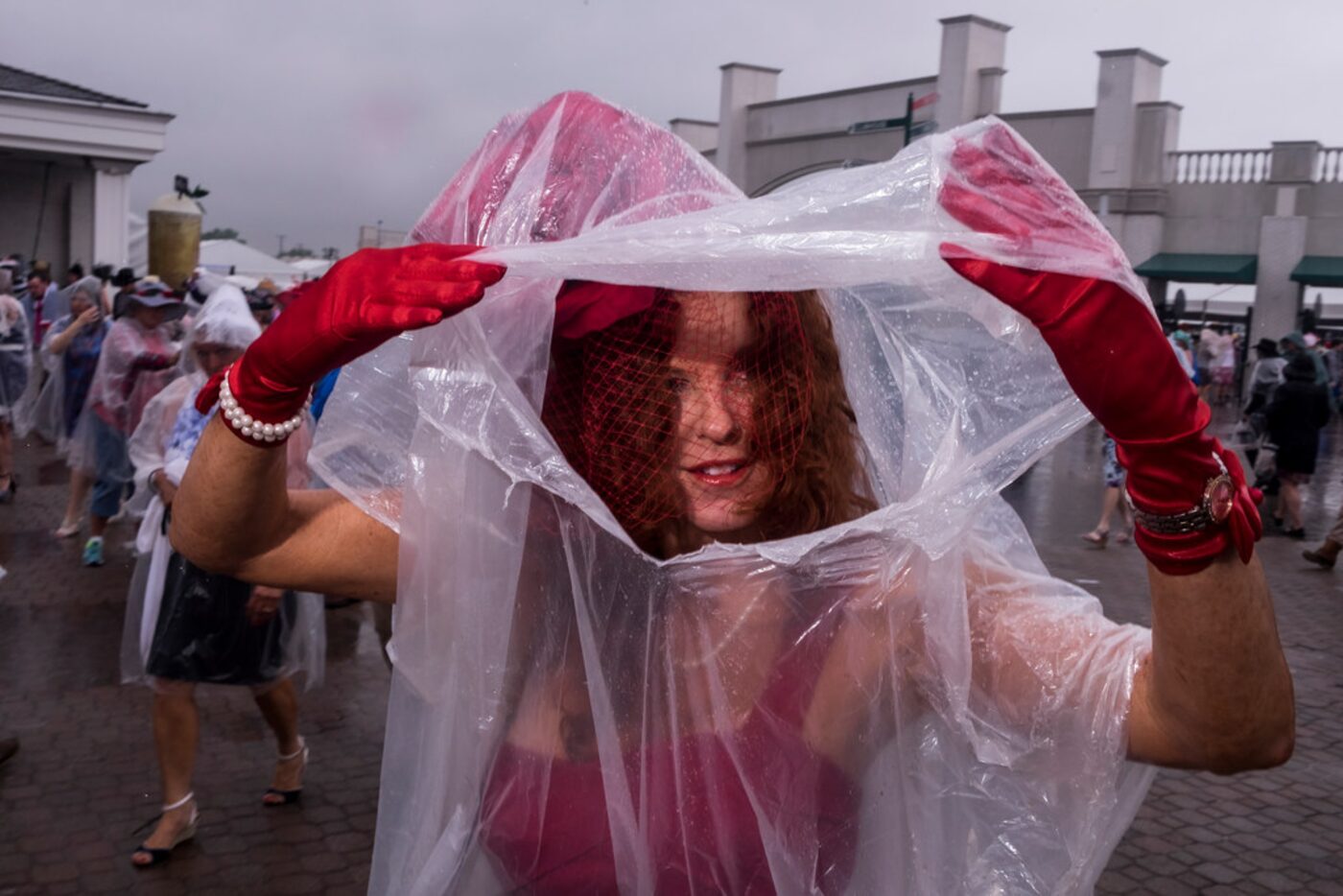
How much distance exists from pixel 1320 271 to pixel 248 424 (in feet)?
81.3

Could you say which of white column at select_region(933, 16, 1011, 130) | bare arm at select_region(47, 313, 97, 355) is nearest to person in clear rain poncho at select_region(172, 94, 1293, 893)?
bare arm at select_region(47, 313, 97, 355)

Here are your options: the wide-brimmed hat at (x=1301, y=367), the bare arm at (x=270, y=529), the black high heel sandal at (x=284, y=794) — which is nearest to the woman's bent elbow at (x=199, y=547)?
the bare arm at (x=270, y=529)

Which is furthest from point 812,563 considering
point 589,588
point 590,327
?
point 590,327

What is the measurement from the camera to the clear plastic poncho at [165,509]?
13.1ft

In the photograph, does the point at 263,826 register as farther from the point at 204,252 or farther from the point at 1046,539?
the point at 204,252

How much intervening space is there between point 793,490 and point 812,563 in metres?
0.15

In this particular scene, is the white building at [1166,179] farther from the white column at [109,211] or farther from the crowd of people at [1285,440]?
the white column at [109,211]

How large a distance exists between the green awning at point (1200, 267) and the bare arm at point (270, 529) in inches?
912

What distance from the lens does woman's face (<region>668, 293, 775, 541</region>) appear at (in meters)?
1.62

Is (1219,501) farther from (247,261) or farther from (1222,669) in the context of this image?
(247,261)

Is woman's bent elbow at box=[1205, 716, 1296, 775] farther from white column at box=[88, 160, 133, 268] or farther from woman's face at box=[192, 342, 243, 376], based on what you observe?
white column at box=[88, 160, 133, 268]

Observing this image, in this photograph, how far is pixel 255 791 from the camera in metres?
4.52

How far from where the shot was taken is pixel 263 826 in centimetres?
422

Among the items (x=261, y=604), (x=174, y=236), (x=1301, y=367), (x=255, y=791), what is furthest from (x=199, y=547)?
(x=174, y=236)
